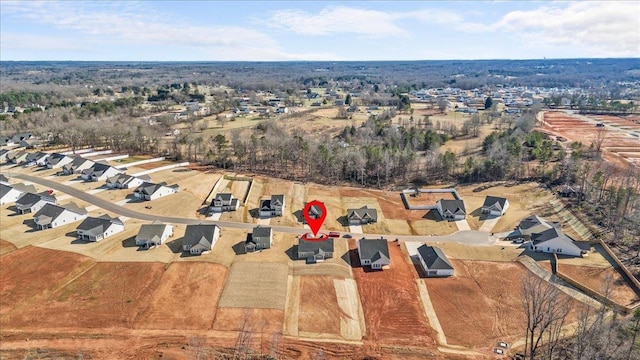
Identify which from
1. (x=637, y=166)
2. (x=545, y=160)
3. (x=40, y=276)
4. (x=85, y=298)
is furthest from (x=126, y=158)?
(x=637, y=166)

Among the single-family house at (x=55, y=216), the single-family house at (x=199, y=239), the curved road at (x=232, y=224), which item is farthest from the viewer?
the single-family house at (x=55, y=216)

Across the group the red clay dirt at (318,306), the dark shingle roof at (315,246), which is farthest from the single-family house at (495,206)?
the red clay dirt at (318,306)

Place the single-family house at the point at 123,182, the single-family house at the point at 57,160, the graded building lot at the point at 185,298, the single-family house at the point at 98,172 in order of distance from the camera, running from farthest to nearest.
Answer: the single-family house at the point at 57,160, the single-family house at the point at 98,172, the single-family house at the point at 123,182, the graded building lot at the point at 185,298

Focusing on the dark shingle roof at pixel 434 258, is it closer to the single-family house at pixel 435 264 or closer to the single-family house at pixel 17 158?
the single-family house at pixel 435 264

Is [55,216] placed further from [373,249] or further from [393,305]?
[393,305]

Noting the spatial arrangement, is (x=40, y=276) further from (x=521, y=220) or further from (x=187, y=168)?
(x=521, y=220)

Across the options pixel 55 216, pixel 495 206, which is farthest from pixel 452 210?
pixel 55 216

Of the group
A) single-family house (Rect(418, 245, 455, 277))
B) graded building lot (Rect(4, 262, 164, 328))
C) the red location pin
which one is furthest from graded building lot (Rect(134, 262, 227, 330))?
single-family house (Rect(418, 245, 455, 277))
